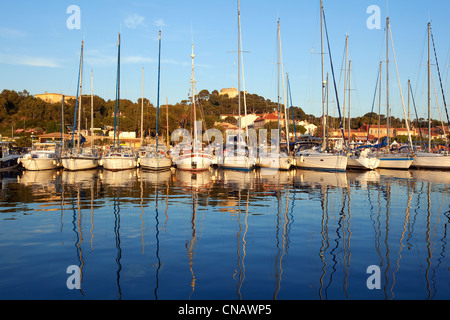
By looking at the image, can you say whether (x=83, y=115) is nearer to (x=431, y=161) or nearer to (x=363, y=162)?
(x=363, y=162)

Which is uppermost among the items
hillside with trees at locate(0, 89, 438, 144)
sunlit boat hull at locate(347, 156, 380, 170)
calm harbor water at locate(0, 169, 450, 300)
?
hillside with trees at locate(0, 89, 438, 144)

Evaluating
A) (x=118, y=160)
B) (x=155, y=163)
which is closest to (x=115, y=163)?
(x=118, y=160)

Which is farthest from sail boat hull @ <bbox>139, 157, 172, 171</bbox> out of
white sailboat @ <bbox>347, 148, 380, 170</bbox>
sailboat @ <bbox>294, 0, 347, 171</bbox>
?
white sailboat @ <bbox>347, 148, 380, 170</bbox>

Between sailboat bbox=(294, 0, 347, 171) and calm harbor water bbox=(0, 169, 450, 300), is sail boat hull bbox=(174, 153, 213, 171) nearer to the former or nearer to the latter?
sailboat bbox=(294, 0, 347, 171)

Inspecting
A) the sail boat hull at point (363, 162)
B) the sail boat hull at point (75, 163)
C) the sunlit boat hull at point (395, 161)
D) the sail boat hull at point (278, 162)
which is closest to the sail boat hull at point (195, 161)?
the sail boat hull at point (278, 162)

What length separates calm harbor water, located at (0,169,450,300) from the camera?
8.20 metres

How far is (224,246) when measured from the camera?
1158 centimetres

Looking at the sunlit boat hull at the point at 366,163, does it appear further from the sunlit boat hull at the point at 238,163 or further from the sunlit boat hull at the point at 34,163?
the sunlit boat hull at the point at 34,163

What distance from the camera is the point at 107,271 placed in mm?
9234

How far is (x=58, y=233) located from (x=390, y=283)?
9.84 meters

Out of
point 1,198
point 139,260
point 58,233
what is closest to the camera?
point 139,260

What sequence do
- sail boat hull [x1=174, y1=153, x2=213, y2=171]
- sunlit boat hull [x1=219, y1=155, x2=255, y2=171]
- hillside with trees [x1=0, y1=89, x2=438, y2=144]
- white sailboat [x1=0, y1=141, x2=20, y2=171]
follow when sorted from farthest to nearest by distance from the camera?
hillside with trees [x1=0, y1=89, x2=438, y2=144] < white sailboat [x1=0, y1=141, x2=20, y2=171] < sunlit boat hull [x1=219, y1=155, x2=255, y2=171] < sail boat hull [x1=174, y1=153, x2=213, y2=171]
